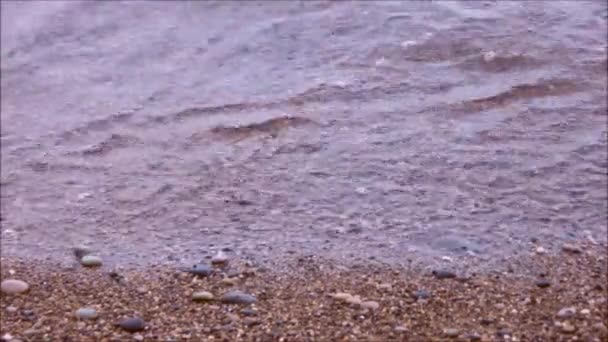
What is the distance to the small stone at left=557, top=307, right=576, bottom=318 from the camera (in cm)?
205

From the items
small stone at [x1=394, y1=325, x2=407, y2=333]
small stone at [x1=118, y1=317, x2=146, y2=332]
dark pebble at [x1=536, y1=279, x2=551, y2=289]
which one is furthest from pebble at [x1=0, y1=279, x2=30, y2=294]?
dark pebble at [x1=536, y1=279, x2=551, y2=289]

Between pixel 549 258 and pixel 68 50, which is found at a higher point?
pixel 68 50

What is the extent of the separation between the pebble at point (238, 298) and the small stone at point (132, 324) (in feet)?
0.59

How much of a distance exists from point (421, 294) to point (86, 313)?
2.23ft

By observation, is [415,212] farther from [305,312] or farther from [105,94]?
[105,94]

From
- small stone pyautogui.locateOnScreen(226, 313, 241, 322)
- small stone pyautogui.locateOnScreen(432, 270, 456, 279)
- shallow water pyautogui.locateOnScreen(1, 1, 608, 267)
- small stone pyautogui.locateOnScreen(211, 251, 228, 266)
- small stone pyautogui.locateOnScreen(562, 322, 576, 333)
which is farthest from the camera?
shallow water pyautogui.locateOnScreen(1, 1, 608, 267)

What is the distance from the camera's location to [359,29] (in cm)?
345

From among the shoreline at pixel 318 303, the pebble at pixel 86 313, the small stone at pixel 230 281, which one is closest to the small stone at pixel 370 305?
the shoreline at pixel 318 303

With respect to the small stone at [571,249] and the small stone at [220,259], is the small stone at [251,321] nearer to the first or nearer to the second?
the small stone at [220,259]

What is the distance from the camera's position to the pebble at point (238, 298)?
2.19 meters

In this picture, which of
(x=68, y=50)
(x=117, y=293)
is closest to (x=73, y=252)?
(x=117, y=293)

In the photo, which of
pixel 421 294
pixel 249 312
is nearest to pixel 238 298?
pixel 249 312

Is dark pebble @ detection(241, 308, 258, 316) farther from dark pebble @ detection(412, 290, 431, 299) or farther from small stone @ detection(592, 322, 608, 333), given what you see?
small stone @ detection(592, 322, 608, 333)

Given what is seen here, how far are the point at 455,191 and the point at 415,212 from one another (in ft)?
0.42
